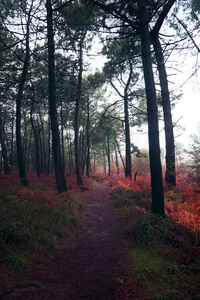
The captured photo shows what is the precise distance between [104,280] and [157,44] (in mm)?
8804

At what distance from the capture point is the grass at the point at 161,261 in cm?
253

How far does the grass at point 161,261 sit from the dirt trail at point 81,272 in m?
0.30

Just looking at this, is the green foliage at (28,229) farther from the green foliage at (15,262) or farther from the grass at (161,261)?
the grass at (161,261)

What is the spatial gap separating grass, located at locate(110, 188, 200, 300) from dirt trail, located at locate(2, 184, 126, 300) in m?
0.30

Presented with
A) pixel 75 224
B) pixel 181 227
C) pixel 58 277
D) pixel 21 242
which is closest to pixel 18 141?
pixel 75 224

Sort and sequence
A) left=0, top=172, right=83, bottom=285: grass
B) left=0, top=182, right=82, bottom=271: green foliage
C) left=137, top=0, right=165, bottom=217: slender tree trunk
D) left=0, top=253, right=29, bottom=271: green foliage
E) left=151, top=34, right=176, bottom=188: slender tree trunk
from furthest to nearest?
left=151, top=34, right=176, bottom=188: slender tree trunk → left=137, top=0, right=165, bottom=217: slender tree trunk → left=0, top=182, right=82, bottom=271: green foliage → left=0, top=172, right=83, bottom=285: grass → left=0, top=253, right=29, bottom=271: green foliage

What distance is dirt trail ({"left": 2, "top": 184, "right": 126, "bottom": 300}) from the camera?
8.40 ft

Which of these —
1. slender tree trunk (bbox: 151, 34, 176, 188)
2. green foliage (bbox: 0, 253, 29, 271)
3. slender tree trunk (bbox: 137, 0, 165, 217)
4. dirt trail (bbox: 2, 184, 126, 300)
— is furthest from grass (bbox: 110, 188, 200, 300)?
slender tree trunk (bbox: 151, 34, 176, 188)

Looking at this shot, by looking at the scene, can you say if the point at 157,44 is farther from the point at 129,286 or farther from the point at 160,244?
the point at 129,286

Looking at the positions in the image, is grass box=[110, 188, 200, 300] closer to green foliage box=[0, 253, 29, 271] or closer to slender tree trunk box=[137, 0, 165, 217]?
slender tree trunk box=[137, 0, 165, 217]

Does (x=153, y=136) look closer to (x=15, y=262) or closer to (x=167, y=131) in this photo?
(x=167, y=131)

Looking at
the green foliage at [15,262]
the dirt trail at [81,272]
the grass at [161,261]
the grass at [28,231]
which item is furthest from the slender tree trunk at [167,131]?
the green foliage at [15,262]

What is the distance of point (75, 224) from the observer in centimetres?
574

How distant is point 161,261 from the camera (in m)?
3.30
